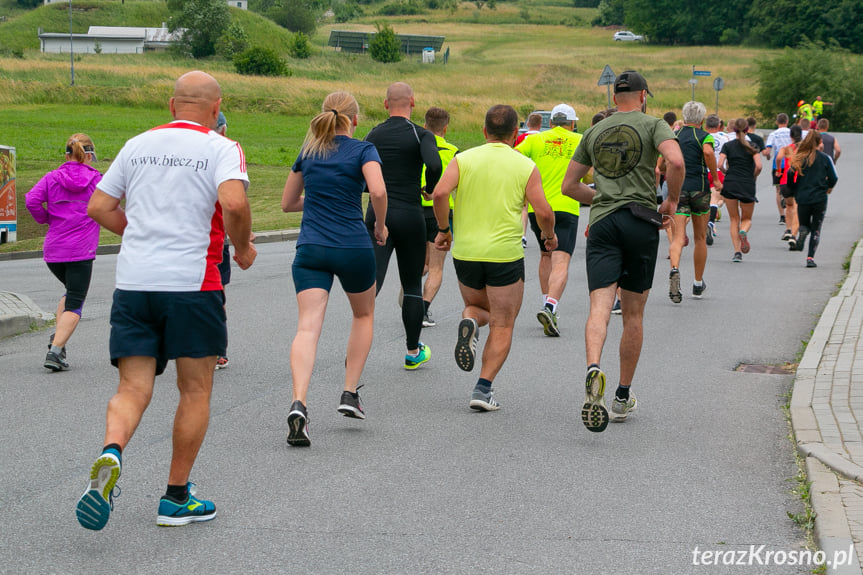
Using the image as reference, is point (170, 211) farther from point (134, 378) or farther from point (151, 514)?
point (151, 514)

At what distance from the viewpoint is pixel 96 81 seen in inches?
2623

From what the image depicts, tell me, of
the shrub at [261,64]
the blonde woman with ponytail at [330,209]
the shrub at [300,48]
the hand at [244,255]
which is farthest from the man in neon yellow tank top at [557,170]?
the shrub at [300,48]

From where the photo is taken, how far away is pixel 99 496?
420 centimetres

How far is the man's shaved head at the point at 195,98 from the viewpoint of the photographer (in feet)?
15.2

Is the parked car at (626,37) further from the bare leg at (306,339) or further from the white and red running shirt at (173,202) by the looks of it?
the white and red running shirt at (173,202)

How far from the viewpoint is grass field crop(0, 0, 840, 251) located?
1485 inches

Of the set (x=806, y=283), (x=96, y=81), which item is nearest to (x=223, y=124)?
(x=806, y=283)

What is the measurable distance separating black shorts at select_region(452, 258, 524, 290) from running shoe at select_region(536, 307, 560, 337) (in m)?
2.60

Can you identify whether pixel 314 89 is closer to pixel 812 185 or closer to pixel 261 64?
pixel 261 64

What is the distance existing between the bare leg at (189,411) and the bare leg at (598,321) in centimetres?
250

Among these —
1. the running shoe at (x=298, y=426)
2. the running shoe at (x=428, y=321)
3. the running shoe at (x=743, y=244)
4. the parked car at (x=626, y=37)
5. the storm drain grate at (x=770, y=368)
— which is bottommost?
the parked car at (x=626, y=37)

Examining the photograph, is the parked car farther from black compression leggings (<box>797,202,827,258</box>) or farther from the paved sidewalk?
the paved sidewalk

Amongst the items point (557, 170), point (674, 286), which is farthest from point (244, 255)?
point (674, 286)

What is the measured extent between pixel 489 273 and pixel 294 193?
4.48 feet
